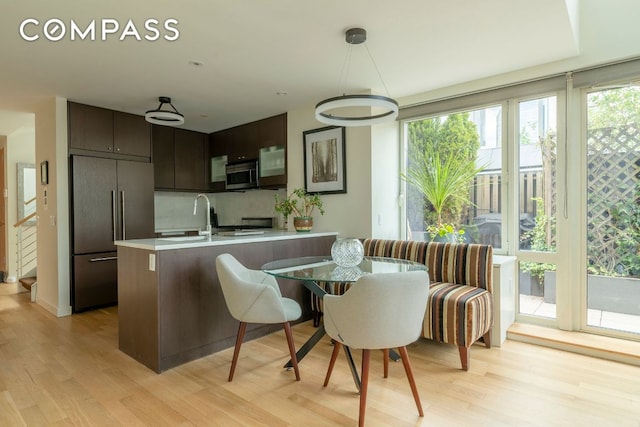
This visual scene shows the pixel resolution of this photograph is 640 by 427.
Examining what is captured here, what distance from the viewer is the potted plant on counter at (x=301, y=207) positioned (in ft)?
13.1

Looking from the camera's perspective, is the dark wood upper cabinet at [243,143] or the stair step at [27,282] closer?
the stair step at [27,282]

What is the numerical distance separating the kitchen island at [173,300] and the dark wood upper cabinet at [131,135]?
2076mm

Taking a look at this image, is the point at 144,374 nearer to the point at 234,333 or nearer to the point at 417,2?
the point at 234,333

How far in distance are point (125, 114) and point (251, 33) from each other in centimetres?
278

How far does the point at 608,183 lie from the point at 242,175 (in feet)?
13.4

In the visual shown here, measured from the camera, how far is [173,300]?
2666mm

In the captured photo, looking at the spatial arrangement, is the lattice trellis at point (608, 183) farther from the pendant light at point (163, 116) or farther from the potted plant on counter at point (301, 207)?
the pendant light at point (163, 116)

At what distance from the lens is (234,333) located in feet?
10.1

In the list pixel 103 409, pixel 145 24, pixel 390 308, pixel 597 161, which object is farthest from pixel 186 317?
pixel 597 161

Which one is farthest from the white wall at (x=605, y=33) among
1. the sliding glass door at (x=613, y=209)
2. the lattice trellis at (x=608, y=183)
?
the lattice trellis at (x=608, y=183)

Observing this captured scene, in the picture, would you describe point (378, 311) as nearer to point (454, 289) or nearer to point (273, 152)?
point (454, 289)

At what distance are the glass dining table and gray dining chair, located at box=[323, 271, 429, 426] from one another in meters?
0.20

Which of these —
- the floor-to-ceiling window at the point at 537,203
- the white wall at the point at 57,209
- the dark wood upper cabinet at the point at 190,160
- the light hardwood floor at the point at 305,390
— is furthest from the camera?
the dark wood upper cabinet at the point at 190,160

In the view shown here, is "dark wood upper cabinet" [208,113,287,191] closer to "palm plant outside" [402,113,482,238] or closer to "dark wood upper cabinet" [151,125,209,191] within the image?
"dark wood upper cabinet" [151,125,209,191]
